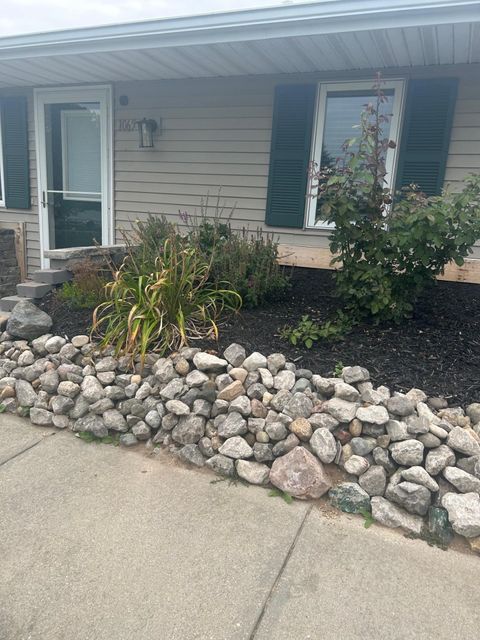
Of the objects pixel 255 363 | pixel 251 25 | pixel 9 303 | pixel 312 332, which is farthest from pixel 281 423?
pixel 251 25

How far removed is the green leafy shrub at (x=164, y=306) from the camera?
10.8 ft

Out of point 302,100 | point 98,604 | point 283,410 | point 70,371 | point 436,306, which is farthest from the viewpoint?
point 302,100

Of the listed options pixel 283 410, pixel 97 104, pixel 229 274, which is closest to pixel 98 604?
pixel 283 410

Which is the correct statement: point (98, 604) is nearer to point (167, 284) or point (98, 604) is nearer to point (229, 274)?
point (167, 284)

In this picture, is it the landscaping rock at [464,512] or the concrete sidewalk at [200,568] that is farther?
Result: the landscaping rock at [464,512]

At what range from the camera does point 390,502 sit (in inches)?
92.3

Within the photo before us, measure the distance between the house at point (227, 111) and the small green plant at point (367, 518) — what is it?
2872 millimetres

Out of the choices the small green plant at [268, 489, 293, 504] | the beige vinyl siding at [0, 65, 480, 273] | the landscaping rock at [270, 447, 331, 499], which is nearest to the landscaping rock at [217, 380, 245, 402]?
the landscaping rock at [270, 447, 331, 499]

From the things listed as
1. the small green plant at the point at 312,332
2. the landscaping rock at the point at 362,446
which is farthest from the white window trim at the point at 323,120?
the landscaping rock at the point at 362,446

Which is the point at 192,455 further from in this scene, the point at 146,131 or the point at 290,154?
the point at 146,131

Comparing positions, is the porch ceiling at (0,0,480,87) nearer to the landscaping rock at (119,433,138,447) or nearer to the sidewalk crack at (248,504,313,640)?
the landscaping rock at (119,433,138,447)

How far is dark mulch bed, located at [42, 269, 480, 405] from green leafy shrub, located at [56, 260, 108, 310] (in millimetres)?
103

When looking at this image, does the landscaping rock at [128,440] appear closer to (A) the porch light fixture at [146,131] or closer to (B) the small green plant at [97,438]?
(B) the small green plant at [97,438]

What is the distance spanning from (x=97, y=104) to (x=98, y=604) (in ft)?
18.6
